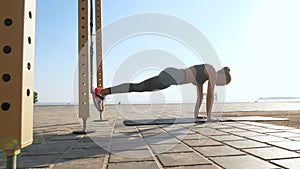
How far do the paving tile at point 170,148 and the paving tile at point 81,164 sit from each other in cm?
62

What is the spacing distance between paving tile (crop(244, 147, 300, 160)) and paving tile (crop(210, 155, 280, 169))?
138 millimetres

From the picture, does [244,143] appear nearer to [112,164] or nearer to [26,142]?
[112,164]

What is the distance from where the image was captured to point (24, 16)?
109 centimetres

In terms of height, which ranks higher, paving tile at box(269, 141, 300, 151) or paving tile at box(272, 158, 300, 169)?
paving tile at box(272, 158, 300, 169)

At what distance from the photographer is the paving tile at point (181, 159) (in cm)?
205

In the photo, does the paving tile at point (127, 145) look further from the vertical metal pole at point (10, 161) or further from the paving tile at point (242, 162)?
the vertical metal pole at point (10, 161)

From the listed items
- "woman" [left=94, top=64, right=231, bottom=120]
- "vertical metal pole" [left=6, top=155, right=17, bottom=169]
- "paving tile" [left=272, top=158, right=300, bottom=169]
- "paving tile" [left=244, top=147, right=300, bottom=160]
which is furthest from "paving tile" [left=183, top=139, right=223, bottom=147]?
"woman" [left=94, top=64, right=231, bottom=120]

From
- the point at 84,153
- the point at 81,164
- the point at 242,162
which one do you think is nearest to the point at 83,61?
the point at 84,153

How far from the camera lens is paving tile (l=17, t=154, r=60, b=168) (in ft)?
6.79

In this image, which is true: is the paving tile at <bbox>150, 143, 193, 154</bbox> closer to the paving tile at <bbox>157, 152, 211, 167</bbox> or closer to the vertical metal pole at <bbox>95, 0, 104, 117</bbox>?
the paving tile at <bbox>157, 152, 211, 167</bbox>

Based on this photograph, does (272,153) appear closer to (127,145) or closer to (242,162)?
(242,162)

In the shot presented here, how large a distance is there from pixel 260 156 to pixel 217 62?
3697mm

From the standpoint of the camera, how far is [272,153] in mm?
2375

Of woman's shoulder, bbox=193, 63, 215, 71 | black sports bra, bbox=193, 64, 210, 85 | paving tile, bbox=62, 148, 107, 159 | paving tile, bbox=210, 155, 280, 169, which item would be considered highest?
woman's shoulder, bbox=193, 63, 215, 71
